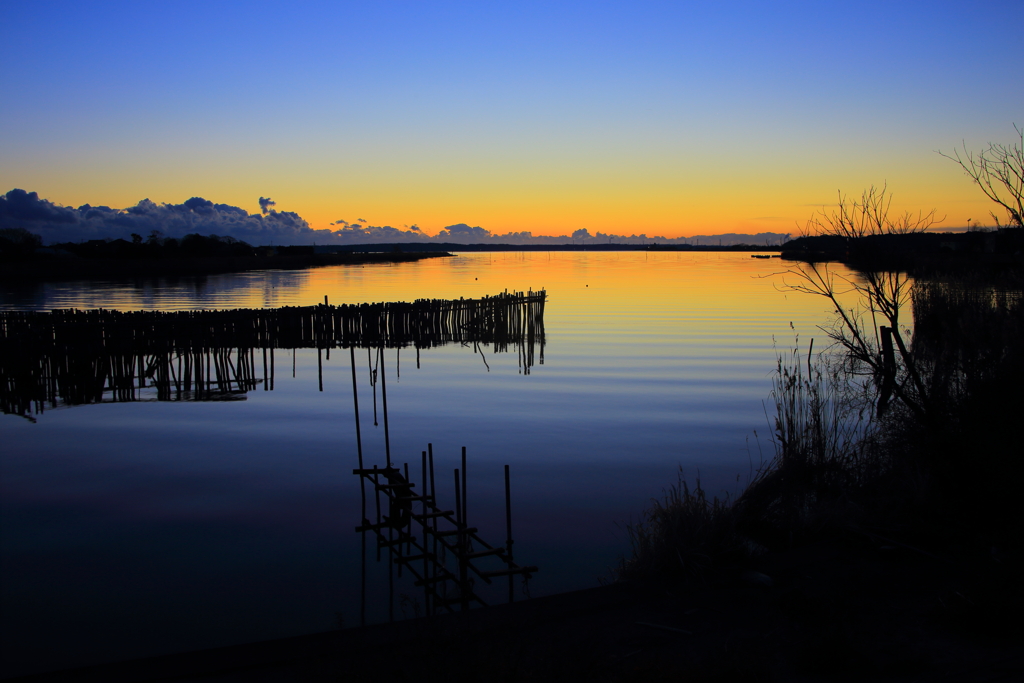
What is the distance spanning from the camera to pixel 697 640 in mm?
4270

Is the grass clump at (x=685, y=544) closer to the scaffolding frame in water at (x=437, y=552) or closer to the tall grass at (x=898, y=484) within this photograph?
the tall grass at (x=898, y=484)

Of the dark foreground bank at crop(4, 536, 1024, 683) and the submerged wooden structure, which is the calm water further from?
the dark foreground bank at crop(4, 536, 1024, 683)

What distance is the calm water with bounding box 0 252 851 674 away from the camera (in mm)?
5426

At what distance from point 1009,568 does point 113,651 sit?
6.25m

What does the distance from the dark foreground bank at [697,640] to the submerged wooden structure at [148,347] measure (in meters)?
8.32

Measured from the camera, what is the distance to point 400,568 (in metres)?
6.14

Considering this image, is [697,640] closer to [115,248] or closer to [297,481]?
[297,481]

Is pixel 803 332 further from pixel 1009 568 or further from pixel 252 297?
pixel 252 297

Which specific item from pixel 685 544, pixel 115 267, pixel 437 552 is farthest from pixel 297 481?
pixel 115 267

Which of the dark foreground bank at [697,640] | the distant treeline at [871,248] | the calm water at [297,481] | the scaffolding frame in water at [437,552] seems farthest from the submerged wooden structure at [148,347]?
the dark foreground bank at [697,640]

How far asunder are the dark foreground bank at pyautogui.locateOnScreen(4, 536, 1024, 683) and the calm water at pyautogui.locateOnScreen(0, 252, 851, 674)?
99 centimetres

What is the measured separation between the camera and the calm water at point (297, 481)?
5.43 metres

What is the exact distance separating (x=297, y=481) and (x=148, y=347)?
Answer: 279 inches

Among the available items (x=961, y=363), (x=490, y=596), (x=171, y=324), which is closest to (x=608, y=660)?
(x=490, y=596)
